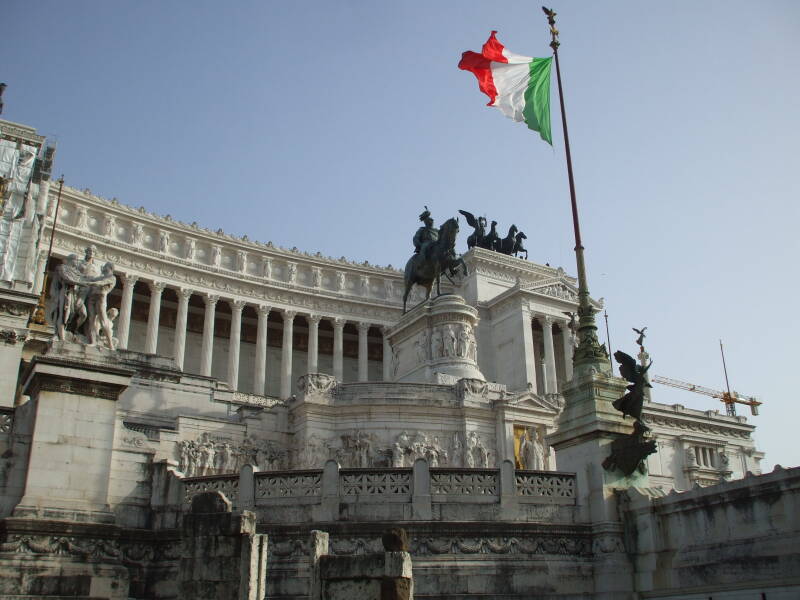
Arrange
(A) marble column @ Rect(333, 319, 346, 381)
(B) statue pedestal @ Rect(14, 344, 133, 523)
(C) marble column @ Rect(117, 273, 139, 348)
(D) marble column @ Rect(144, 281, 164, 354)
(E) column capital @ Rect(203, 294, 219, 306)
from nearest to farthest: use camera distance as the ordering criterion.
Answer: (B) statue pedestal @ Rect(14, 344, 133, 523)
(C) marble column @ Rect(117, 273, 139, 348)
(D) marble column @ Rect(144, 281, 164, 354)
(E) column capital @ Rect(203, 294, 219, 306)
(A) marble column @ Rect(333, 319, 346, 381)

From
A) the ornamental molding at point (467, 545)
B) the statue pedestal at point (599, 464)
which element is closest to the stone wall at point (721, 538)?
the statue pedestal at point (599, 464)

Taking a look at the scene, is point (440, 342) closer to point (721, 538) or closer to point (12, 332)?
point (12, 332)

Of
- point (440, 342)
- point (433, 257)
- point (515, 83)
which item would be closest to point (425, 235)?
point (433, 257)

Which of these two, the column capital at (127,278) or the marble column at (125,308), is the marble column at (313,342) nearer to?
the marble column at (125,308)

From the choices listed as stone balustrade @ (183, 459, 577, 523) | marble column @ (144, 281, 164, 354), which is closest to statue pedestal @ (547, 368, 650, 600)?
stone balustrade @ (183, 459, 577, 523)

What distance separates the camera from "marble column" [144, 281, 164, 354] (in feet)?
213

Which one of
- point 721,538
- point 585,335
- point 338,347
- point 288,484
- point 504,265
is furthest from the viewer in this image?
point 504,265

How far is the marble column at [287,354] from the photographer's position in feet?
230

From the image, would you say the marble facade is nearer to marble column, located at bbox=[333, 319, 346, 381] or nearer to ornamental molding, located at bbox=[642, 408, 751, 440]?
ornamental molding, located at bbox=[642, 408, 751, 440]

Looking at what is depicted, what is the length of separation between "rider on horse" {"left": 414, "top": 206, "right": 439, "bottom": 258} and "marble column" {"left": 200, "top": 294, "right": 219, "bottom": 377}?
25550 millimetres

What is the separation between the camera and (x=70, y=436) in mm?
16609

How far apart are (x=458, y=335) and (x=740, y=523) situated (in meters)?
29.0

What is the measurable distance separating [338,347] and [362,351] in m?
2.74

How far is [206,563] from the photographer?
38.5ft
